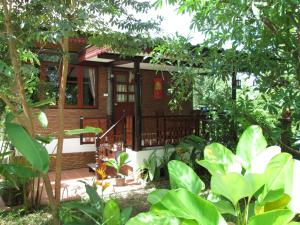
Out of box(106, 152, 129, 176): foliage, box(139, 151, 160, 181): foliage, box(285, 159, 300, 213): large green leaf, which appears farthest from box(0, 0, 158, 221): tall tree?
box(139, 151, 160, 181): foliage

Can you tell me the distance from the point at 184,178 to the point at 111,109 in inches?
335

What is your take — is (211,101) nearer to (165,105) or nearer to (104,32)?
(104,32)

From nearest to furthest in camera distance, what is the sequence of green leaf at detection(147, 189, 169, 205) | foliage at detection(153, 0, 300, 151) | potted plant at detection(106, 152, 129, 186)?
green leaf at detection(147, 189, 169, 205) < foliage at detection(153, 0, 300, 151) < potted plant at detection(106, 152, 129, 186)

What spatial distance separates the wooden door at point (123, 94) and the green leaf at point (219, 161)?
8.57 m

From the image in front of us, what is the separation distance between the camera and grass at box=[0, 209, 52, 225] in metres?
5.37

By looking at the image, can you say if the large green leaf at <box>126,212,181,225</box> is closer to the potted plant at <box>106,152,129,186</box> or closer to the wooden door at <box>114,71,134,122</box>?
the potted plant at <box>106,152,129,186</box>

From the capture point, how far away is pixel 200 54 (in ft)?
13.1

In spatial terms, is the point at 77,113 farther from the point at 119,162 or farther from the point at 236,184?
the point at 236,184

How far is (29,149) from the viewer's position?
2.54 meters

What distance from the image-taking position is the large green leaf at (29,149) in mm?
2473

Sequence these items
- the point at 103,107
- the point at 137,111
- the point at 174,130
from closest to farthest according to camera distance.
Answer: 1. the point at 137,111
2. the point at 174,130
3. the point at 103,107

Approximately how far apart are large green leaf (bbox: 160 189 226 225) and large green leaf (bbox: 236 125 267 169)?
0.64 metres

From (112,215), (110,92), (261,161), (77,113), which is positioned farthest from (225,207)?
(110,92)


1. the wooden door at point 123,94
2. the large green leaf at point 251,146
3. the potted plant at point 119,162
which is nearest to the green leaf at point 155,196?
the large green leaf at point 251,146
